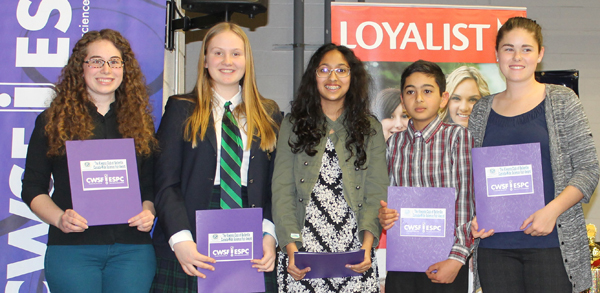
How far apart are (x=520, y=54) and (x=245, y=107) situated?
4.13 ft

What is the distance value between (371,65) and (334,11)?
0.48 meters

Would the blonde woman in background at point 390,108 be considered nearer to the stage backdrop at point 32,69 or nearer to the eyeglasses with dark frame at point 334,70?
the eyeglasses with dark frame at point 334,70

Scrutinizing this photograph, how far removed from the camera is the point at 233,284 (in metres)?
1.90

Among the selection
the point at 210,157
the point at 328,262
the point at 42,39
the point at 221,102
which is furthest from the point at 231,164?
the point at 42,39

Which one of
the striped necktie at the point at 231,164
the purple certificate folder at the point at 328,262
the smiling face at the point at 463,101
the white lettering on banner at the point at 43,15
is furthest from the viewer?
the smiling face at the point at 463,101

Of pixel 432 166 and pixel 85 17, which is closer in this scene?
pixel 432 166

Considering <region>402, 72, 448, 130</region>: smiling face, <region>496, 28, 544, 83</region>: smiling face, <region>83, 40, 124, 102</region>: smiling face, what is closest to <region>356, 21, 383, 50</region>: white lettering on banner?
<region>402, 72, 448, 130</region>: smiling face

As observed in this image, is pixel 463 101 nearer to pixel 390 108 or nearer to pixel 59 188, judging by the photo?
pixel 390 108

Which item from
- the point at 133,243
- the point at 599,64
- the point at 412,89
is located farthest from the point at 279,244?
the point at 599,64

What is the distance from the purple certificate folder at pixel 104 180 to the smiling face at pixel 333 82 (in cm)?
90

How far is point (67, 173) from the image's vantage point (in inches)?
76.5

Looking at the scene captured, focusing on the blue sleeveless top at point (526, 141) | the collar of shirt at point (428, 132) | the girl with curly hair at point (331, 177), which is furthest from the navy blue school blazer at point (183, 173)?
the blue sleeveless top at point (526, 141)

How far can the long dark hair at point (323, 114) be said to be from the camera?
85.4 inches

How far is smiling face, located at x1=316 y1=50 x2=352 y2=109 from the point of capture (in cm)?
222
